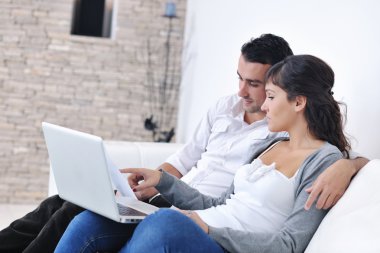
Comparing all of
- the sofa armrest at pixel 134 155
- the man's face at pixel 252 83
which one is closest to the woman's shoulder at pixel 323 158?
the man's face at pixel 252 83

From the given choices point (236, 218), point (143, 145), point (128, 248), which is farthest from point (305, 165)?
point (143, 145)

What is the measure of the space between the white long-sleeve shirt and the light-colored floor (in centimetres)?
216

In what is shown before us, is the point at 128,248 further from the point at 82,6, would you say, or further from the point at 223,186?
the point at 82,6

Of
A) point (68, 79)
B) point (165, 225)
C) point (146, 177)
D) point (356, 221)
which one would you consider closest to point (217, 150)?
point (146, 177)

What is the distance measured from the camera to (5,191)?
6.05m

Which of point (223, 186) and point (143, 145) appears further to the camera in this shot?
point (143, 145)

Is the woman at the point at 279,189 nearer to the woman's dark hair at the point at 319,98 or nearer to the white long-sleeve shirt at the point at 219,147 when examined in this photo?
the woman's dark hair at the point at 319,98

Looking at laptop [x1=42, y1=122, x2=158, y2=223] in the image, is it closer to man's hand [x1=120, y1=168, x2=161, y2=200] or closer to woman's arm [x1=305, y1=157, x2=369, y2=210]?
man's hand [x1=120, y1=168, x2=161, y2=200]

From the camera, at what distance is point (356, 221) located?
83.9 inches

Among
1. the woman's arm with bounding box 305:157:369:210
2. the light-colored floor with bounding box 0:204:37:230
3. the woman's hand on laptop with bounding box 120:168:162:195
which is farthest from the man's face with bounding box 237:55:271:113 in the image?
the light-colored floor with bounding box 0:204:37:230

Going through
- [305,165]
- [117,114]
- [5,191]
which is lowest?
[5,191]

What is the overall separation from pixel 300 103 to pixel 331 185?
37 centimetres

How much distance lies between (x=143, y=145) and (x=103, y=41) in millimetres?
2132

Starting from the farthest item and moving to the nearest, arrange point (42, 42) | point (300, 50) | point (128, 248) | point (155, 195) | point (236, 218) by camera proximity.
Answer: point (42, 42) → point (300, 50) → point (155, 195) → point (236, 218) → point (128, 248)
